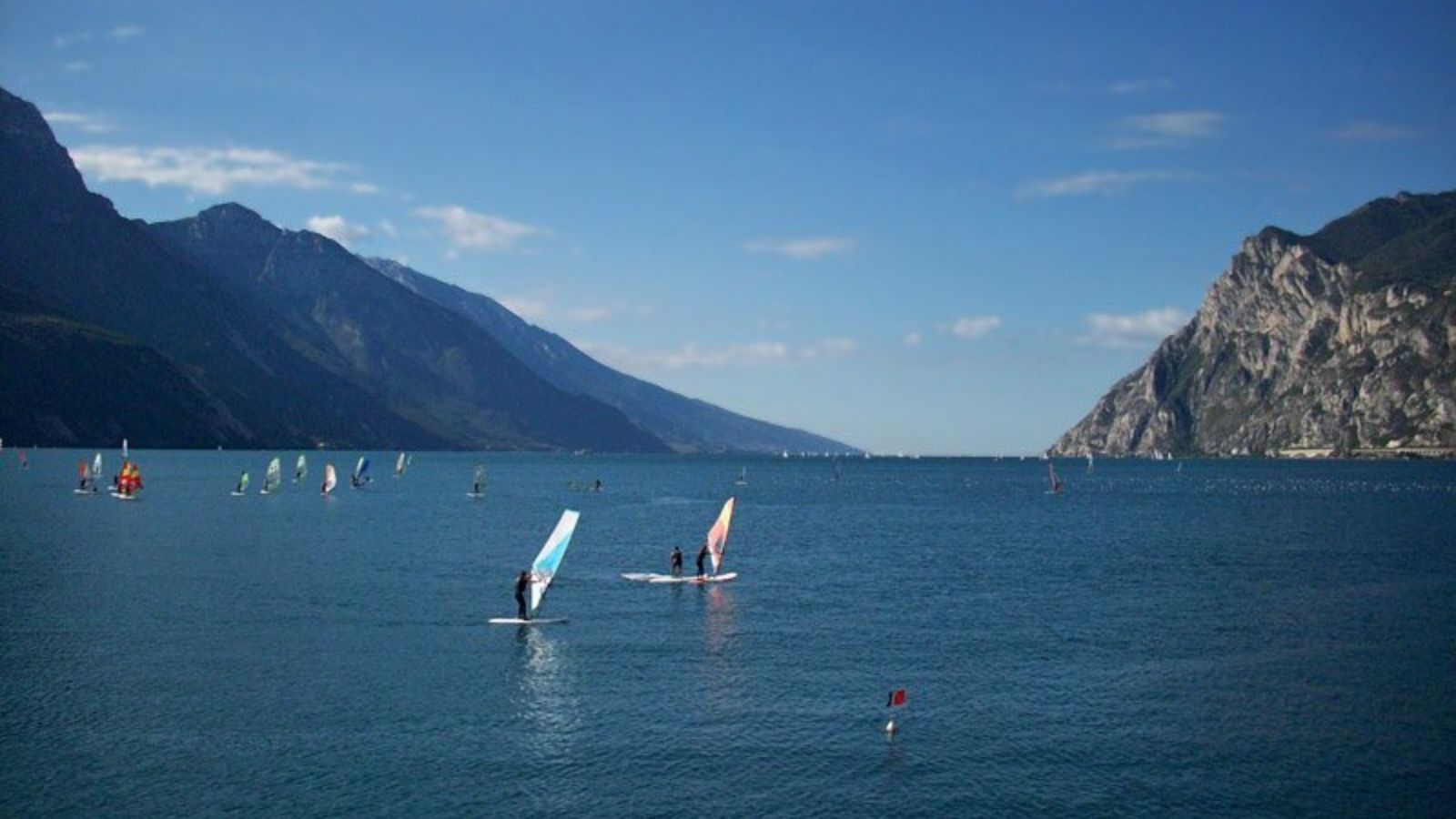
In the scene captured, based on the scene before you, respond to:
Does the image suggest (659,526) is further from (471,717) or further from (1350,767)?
(1350,767)

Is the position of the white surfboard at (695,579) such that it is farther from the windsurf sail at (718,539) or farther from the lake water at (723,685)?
the lake water at (723,685)

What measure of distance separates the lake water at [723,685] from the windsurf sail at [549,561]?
2767 millimetres

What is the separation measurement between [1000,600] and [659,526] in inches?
2634

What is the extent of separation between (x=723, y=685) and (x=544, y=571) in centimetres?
1872

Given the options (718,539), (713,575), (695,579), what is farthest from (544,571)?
(718,539)

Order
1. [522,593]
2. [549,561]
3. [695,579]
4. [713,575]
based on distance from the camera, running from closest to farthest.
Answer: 1. [522,593]
2. [549,561]
3. [695,579]
4. [713,575]

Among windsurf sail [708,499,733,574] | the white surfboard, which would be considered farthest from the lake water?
windsurf sail [708,499,733,574]

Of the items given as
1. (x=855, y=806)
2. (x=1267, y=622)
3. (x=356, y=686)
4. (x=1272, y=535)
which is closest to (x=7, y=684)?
(x=356, y=686)

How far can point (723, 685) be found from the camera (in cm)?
4959

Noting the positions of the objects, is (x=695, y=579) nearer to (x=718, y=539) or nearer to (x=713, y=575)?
(x=713, y=575)

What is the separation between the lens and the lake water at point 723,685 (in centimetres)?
3631

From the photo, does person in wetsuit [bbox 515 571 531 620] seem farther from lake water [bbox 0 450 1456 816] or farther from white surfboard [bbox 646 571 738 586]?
white surfboard [bbox 646 571 738 586]

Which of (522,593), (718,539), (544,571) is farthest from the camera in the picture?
(718,539)

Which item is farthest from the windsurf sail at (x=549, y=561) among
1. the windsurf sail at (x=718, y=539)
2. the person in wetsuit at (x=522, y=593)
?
the windsurf sail at (x=718, y=539)
